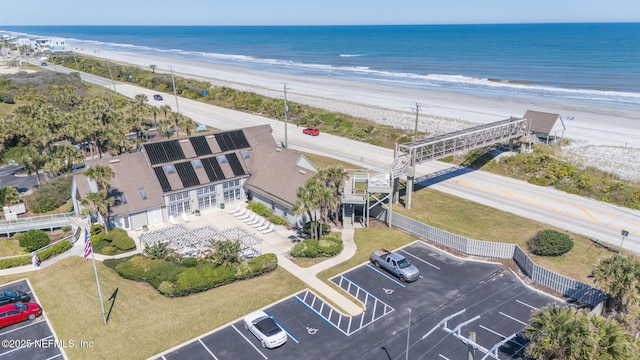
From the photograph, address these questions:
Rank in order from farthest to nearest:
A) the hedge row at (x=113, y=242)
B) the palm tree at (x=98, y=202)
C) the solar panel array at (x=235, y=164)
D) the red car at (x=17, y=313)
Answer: the solar panel array at (x=235, y=164) → the hedge row at (x=113, y=242) → the palm tree at (x=98, y=202) → the red car at (x=17, y=313)

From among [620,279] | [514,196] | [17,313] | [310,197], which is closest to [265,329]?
[310,197]

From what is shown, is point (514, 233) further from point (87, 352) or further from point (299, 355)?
point (87, 352)

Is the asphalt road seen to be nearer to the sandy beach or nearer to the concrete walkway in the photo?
the sandy beach

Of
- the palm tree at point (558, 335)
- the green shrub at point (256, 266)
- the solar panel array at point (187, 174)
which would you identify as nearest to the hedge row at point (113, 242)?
the solar panel array at point (187, 174)

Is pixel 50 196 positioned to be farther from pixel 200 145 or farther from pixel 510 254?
pixel 510 254

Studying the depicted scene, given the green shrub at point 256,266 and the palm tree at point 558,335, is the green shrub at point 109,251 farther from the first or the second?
the palm tree at point 558,335
